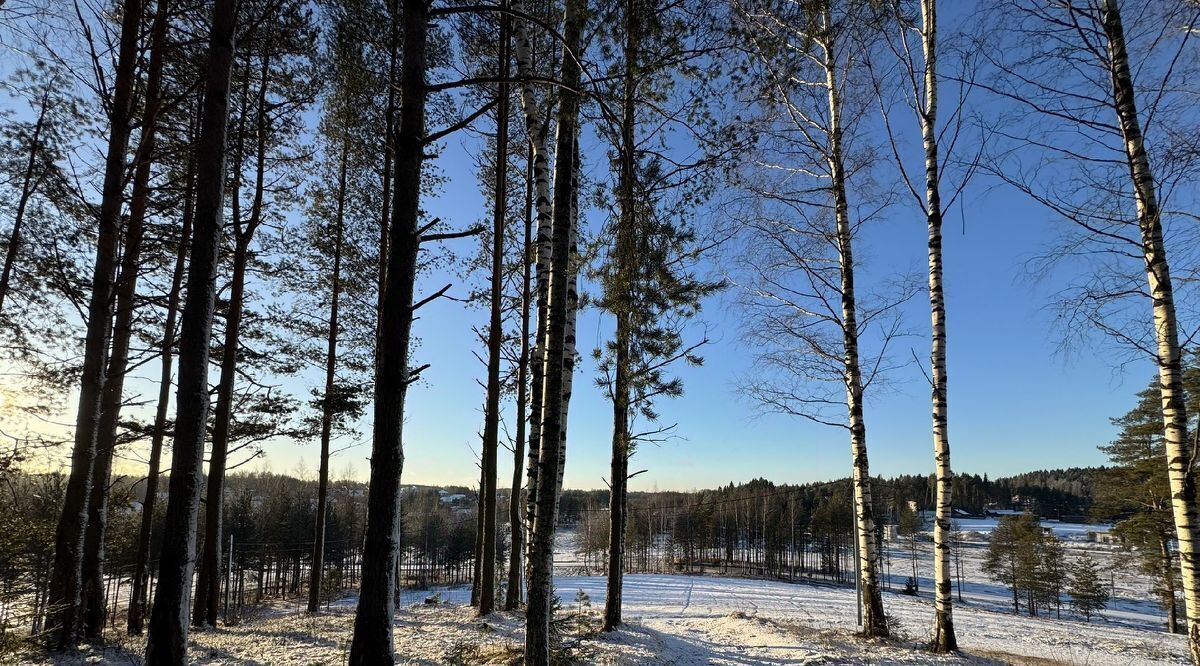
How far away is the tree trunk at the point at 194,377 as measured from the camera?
3.20 m

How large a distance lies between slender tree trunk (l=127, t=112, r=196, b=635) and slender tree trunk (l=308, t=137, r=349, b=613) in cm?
273

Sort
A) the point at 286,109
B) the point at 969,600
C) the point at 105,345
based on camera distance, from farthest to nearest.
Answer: the point at 969,600 → the point at 286,109 → the point at 105,345

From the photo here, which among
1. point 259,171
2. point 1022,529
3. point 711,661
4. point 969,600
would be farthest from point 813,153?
point 969,600

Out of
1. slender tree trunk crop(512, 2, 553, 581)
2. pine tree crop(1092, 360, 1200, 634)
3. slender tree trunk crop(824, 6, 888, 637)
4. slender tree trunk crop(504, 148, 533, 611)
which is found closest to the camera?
slender tree trunk crop(512, 2, 553, 581)

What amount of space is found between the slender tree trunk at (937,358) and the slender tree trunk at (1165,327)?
2.02m

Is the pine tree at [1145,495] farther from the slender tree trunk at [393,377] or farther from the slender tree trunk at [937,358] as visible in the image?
the slender tree trunk at [393,377]

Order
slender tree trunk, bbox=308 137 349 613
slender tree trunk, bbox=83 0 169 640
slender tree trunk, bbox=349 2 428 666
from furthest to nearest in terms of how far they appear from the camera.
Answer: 1. slender tree trunk, bbox=308 137 349 613
2. slender tree trunk, bbox=83 0 169 640
3. slender tree trunk, bbox=349 2 428 666

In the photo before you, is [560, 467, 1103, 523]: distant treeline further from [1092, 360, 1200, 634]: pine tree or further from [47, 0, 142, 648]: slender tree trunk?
[47, 0, 142, 648]: slender tree trunk

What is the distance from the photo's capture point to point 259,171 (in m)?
9.48

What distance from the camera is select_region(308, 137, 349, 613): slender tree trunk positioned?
36.2 feet

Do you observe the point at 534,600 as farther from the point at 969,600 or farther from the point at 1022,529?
the point at 969,600

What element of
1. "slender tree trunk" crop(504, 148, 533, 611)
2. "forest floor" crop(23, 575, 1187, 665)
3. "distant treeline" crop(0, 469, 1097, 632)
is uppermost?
"slender tree trunk" crop(504, 148, 533, 611)

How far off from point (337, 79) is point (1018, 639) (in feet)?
53.5

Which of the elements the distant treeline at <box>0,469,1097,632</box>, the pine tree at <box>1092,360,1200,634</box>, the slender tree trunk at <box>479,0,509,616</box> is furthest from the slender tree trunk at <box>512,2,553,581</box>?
the pine tree at <box>1092,360,1200,634</box>
